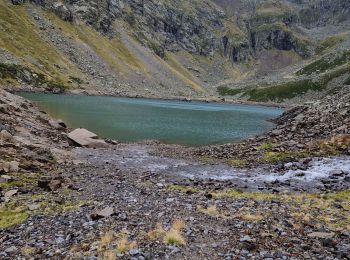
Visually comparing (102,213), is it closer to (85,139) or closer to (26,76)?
(85,139)

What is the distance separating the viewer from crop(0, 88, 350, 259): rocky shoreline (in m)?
16.0

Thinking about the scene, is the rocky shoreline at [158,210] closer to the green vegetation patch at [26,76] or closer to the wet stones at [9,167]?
the wet stones at [9,167]

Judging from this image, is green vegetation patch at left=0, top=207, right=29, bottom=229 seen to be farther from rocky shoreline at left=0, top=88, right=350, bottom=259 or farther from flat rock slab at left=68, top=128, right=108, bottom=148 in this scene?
flat rock slab at left=68, top=128, right=108, bottom=148

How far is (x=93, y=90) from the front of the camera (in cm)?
19650

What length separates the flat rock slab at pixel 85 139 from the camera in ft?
160

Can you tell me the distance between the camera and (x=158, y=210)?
21078 millimetres

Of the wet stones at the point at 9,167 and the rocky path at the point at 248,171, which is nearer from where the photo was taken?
the wet stones at the point at 9,167

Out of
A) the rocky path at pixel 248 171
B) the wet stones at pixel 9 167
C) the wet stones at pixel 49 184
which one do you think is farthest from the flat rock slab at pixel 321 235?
the wet stones at pixel 9 167

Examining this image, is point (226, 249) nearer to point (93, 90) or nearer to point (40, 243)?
point (40, 243)

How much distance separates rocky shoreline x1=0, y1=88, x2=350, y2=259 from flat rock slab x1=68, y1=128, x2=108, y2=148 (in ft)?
26.2

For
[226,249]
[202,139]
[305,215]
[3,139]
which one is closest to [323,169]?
[305,215]

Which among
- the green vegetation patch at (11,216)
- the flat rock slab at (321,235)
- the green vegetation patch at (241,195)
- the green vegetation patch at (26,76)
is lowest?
the green vegetation patch at (26,76)

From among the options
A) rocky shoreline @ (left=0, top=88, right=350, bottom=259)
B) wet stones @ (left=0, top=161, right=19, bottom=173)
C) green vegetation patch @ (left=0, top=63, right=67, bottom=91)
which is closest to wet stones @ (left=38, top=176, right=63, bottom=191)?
rocky shoreline @ (left=0, top=88, right=350, bottom=259)

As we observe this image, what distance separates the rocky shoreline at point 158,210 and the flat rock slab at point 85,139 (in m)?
7.99
